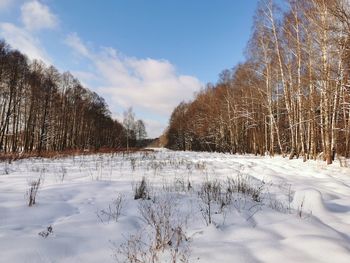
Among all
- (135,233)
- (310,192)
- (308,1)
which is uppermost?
(308,1)

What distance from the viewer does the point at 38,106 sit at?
28.6 metres

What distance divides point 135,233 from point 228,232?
1072 mm

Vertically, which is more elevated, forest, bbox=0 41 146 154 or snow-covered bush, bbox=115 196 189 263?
forest, bbox=0 41 146 154

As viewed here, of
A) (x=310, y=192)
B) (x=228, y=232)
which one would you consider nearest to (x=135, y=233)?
(x=228, y=232)

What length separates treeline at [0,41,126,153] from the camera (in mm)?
23594

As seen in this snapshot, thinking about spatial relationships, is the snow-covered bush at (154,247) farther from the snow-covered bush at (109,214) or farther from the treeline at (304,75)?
the treeline at (304,75)

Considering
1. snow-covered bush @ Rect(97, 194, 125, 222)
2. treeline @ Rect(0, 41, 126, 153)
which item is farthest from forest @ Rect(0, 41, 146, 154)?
snow-covered bush @ Rect(97, 194, 125, 222)

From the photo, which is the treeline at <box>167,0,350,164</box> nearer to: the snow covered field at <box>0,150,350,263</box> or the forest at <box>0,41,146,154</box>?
the snow covered field at <box>0,150,350,263</box>

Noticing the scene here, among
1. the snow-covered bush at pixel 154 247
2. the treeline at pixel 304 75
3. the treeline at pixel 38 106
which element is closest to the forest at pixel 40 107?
the treeline at pixel 38 106

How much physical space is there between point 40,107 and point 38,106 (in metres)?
0.26

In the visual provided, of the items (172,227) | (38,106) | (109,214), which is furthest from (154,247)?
(38,106)

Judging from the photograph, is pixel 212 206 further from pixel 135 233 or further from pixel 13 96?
pixel 13 96

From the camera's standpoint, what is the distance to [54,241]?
8.73 feet

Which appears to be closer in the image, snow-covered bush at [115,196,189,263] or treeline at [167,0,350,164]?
snow-covered bush at [115,196,189,263]
